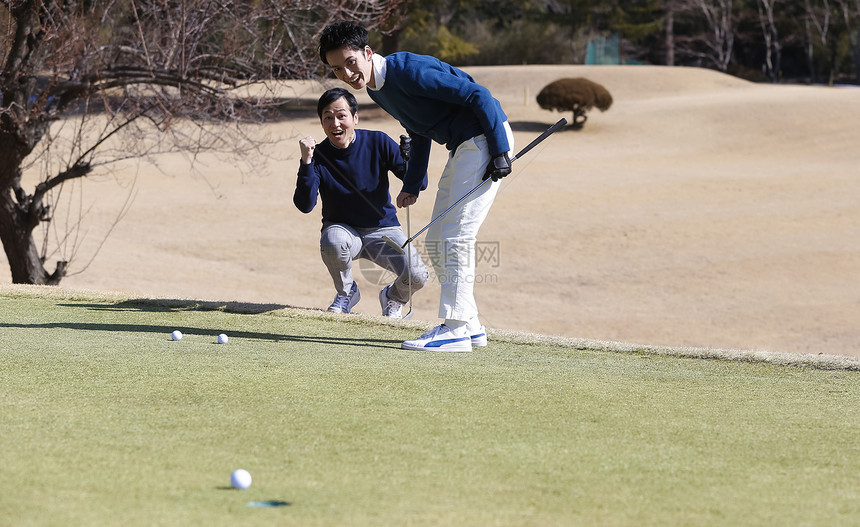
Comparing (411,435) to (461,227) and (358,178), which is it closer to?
(461,227)

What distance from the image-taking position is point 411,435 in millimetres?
3299

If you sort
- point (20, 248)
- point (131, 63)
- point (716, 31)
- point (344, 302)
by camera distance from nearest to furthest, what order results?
point (344, 302), point (131, 63), point (20, 248), point (716, 31)

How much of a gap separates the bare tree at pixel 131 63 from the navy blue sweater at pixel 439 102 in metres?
3.93

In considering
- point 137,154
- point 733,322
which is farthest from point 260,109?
point 733,322

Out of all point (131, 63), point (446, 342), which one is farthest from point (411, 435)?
point (131, 63)

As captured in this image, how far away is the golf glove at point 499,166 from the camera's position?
16.9 feet

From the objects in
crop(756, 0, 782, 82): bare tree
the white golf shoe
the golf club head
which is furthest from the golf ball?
crop(756, 0, 782, 82): bare tree

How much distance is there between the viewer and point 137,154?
11.0 meters

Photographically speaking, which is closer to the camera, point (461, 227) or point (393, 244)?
point (461, 227)

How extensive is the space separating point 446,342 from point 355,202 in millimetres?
2148

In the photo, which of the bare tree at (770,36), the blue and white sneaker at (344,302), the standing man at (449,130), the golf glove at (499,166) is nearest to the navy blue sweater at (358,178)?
the blue and white sneaker at (344,302)

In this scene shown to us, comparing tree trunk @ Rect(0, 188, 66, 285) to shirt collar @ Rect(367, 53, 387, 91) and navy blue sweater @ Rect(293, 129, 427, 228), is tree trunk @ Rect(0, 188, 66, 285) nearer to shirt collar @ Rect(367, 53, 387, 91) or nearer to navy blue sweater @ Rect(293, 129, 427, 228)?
navy blue sweater @ Rect(293, 129, 427, 228)

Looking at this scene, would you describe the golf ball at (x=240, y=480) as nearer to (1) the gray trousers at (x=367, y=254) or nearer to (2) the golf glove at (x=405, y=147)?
(1) the gray trousers at (x=367, y=254)

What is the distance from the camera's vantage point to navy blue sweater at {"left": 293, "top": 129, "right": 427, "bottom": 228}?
7.14 metres
